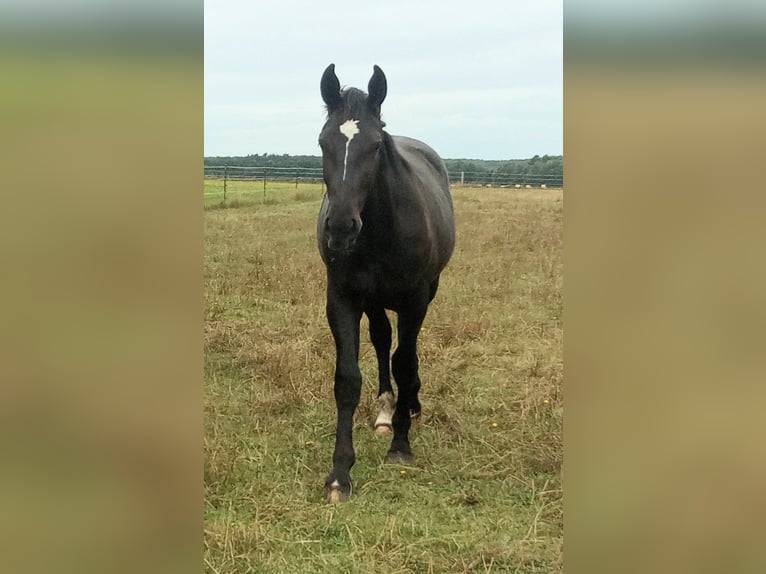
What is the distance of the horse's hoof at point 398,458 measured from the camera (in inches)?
177

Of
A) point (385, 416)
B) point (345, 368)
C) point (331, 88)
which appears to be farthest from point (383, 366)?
point (331, 88)

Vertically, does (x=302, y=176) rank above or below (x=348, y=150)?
above

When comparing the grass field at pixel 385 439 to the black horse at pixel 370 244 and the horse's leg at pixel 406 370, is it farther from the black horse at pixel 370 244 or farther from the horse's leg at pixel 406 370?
the black horse at pixel 370 244

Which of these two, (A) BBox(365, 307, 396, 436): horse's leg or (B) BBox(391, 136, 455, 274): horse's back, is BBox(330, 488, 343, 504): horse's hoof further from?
(B) BBox(391, 136, 455, 274): horse's back

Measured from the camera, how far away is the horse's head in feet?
11.1

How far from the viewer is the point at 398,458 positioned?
14.8ft

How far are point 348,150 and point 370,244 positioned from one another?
2.65 feet

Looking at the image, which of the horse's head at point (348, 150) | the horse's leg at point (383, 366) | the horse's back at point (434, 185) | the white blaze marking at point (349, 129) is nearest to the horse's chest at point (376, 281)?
the horse's back at point (434, 185)

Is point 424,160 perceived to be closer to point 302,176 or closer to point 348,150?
point 348,150
